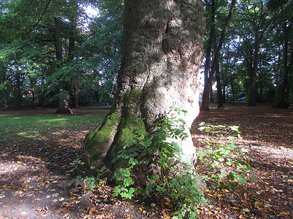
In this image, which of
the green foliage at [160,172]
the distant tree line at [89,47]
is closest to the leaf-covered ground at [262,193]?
the green foliage at [160,172]

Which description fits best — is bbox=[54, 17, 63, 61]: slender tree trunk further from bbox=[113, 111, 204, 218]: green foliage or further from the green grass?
bbox=[113, 111, 204, 218]: green foliage

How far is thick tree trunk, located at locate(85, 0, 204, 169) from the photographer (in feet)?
12.8

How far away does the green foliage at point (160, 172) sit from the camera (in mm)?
3025

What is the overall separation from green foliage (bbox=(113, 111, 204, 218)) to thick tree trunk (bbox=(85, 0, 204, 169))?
1.23ft

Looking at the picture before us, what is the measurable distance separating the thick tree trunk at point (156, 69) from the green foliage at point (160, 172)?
38 cm

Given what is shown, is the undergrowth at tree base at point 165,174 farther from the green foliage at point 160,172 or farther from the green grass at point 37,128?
the green grass at point 37,128

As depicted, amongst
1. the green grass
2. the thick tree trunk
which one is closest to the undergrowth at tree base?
the thick tree trunk

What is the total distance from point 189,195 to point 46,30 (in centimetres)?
1696

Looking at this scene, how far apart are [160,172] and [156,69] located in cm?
158

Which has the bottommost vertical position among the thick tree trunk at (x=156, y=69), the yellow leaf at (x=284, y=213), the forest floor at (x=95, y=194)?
the yellow leaf at (x=284, y=213)

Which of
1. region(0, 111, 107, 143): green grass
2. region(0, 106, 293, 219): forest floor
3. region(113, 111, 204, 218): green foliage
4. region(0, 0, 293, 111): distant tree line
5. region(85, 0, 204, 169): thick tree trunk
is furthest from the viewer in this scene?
region(0, 0, 293, 111): distant tree line

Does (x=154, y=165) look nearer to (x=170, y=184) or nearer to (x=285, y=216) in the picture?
(x=170, y=184)

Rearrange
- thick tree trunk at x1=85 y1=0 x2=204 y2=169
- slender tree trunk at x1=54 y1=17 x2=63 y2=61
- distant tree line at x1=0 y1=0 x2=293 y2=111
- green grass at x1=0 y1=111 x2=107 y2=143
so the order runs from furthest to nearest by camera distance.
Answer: slender tree trunk at x1=54 y1=17 x2=63 y2=61, distant tree line at x1=0 y1=0 x2=293 y2=111, green grass at x1=0 y1=111 x2=107 y2=143, thick tree trunk at x1=85 y1=0 x2=204 y2=169

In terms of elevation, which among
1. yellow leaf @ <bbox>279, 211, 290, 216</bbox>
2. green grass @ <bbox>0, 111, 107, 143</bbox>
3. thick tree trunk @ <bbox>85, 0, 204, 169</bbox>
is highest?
thick tree trunk @ <bbox>85, 0, 204, 169</bbox>
